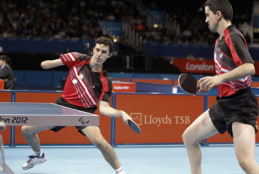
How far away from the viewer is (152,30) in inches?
903

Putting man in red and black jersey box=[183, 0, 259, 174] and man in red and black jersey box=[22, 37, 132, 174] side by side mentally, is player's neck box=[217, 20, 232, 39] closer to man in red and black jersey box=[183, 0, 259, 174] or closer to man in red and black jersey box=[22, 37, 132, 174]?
man in red and black jersey box=[183, 0, 259, 174]

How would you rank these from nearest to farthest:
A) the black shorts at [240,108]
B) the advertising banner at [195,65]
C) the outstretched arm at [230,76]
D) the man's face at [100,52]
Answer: the outstretched arm at [230,76]
the black shorts at [240,108]
the man's face at [100,52]
the advertising banner at [195,65]

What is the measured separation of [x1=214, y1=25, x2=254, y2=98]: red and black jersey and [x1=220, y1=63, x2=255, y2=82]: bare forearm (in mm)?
70

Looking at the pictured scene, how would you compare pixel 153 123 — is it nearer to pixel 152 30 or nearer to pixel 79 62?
pixel 79 62

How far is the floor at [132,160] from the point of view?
19.8 ft

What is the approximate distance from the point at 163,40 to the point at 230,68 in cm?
1885

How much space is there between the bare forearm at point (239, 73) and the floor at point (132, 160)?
288 cm

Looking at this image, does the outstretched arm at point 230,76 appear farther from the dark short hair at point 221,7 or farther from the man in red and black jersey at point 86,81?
the man in red and black jersey at point 86,81

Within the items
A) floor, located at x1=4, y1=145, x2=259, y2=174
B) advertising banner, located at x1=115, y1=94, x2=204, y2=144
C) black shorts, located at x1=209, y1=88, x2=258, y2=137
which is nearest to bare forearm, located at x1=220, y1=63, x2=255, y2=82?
black shorts, located at x1=209, y1=88, x2=258, y2=137

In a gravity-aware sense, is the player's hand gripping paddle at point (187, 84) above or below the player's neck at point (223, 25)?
below

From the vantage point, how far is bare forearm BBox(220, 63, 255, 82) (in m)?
3.35

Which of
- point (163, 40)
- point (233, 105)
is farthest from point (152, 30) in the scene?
point (233, 105)

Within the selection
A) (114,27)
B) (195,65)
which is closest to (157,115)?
(195,65)

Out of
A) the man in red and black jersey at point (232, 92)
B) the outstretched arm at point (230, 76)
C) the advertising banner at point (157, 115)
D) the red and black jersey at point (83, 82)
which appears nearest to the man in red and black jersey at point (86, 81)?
the red and black jersey at point (83, 82)
